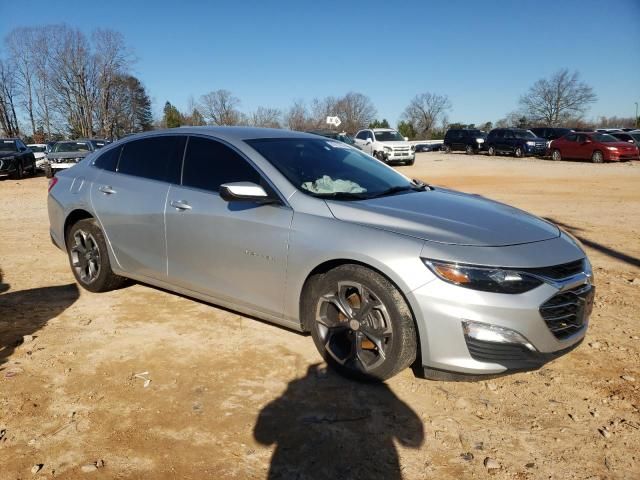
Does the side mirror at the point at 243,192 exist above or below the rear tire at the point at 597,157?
above

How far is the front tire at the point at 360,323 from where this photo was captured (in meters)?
2.93

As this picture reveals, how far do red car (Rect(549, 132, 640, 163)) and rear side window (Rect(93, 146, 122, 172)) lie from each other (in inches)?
1019

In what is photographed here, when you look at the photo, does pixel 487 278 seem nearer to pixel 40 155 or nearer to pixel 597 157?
pixel 597 157

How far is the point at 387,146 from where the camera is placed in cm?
2523

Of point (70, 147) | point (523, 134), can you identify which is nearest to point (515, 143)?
point (523, 134)

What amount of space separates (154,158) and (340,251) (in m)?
2.20

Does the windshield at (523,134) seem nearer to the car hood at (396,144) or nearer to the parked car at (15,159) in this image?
the car hood at (396,144)

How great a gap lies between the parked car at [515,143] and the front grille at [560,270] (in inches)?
1162

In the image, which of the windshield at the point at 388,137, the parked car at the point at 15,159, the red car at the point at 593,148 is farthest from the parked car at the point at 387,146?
the parked car at the point at 15,159

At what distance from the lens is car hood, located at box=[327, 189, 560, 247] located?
9.76 feet

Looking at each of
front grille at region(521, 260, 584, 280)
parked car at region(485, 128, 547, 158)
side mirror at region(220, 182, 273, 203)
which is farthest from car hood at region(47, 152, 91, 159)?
parked car at region(485, 128, 547, 158)

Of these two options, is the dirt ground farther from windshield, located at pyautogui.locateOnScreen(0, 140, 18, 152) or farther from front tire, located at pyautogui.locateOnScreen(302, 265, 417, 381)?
windshield, located at pyautogui.locateOnScreen(0, 140, 18, 152)

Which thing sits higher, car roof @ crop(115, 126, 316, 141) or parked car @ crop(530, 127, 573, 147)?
car roof @ crop(115, 126, 316, 141)

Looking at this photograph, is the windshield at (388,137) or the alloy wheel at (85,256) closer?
the alloy wheel at (85,256)
